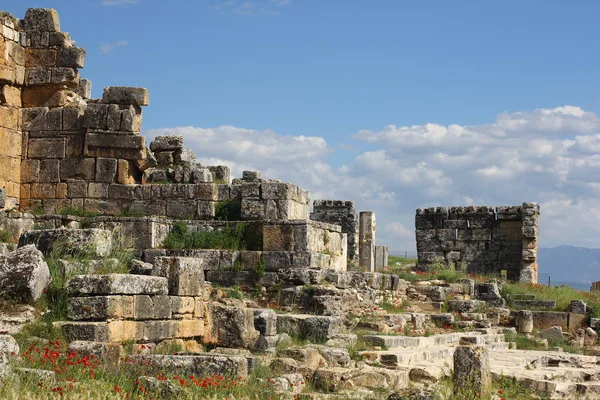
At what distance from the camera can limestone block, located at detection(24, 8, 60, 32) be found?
61.8 ft

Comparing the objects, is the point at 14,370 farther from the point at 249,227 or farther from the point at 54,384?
the point at 249,227

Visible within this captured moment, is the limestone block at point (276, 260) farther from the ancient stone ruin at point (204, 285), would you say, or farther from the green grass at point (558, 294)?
the green grass at point (558, 294)

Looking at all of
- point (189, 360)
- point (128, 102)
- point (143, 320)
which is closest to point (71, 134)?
point (128, 102)

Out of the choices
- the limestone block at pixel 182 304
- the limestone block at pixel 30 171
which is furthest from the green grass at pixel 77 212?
the limestone block at pixel 182 304

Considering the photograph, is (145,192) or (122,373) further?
(145,192)

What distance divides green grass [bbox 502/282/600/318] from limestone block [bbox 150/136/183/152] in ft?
30.6

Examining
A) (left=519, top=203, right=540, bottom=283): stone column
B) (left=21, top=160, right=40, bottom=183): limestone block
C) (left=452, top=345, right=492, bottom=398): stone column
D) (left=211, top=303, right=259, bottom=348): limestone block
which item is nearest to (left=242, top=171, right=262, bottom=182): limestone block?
(left=21, top=160, right=40, bottom=183): limestone block

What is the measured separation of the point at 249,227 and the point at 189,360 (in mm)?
6964

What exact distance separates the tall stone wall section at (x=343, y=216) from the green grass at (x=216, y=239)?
10661 mm

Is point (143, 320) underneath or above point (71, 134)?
underneath

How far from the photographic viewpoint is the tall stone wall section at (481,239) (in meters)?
26.0

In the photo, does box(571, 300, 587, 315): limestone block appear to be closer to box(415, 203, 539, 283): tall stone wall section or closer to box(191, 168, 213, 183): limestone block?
box(415, 203, 539, 283): tall stone wall section

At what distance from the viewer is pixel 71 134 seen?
18.3m

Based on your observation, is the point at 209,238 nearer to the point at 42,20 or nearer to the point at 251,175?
the point at 251,175
